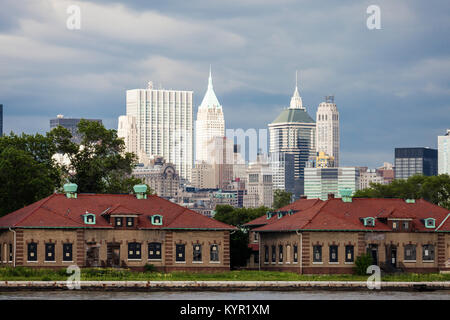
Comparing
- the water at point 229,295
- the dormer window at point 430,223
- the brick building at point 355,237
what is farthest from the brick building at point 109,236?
the dormer window at point 430,223

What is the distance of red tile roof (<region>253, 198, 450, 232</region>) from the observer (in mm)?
98250

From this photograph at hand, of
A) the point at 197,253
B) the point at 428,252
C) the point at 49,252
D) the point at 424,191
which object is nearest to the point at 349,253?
the point at 428,252

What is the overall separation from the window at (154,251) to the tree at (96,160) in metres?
25.3

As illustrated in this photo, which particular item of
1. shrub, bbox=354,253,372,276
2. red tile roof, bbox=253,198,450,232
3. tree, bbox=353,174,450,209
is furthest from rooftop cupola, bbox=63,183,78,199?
tree, bbox=353,174,450,209

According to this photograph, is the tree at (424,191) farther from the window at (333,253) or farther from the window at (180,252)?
the window at (180,252)

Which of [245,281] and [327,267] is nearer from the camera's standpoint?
[245,281]

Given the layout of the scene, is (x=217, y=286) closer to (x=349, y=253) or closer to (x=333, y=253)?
(x=333, y=253)

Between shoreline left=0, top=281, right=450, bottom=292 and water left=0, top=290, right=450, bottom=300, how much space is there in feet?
3.96

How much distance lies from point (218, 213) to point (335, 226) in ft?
136
